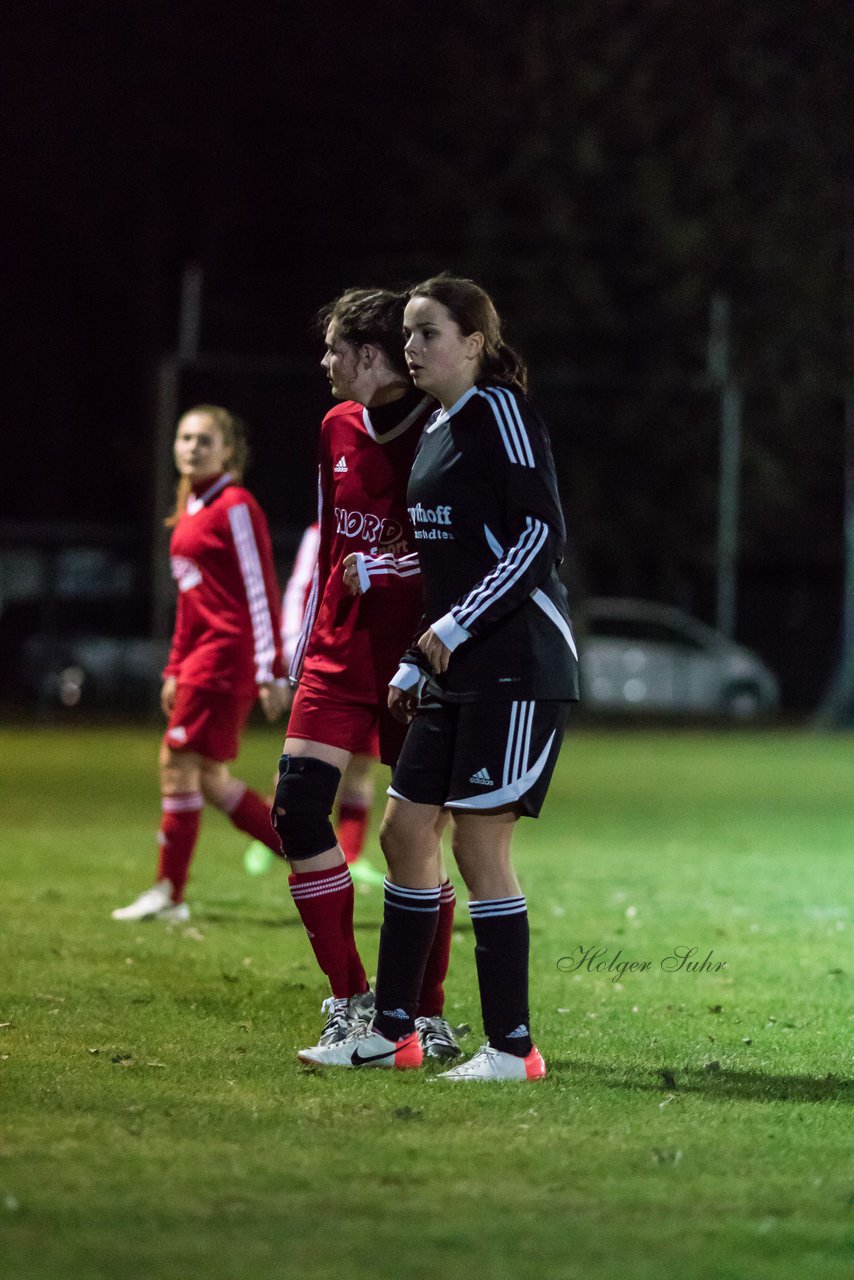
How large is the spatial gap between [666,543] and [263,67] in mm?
10780

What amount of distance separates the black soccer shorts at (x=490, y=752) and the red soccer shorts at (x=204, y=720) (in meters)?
3.53

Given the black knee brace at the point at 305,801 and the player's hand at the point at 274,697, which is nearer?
the black knee brace at the point at 305,801

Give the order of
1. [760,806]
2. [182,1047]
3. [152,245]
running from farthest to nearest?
[152,245] < [760,806] < [182,1047]

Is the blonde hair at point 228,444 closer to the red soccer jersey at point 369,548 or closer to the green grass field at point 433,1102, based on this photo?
the green grass field at point 433,1102

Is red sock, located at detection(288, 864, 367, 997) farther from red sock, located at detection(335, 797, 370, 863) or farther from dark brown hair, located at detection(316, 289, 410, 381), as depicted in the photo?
red sock, located at detection(335, 797, 370, 863)

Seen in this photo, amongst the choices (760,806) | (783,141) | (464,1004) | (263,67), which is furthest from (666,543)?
(464,1004)

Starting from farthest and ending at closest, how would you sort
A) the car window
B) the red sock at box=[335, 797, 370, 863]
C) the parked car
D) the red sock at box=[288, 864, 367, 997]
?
the car window < the parked car < the red sock at box=[335, 797, 370, 863] < the red sock at box=[288, 864, 367, 997]

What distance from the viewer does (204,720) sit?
9.14 m

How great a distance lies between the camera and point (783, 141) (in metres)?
29.9

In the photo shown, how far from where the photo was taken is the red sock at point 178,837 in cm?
923

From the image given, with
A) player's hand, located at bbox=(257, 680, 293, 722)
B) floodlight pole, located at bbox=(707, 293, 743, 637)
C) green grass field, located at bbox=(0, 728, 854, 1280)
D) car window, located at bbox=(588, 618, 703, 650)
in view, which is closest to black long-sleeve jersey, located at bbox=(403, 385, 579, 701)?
green grass field, located at bbox=(0, 728, 854, 1280)

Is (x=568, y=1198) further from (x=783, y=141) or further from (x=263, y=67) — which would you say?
(x=263, y=67)

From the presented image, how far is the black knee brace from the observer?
19.8ft

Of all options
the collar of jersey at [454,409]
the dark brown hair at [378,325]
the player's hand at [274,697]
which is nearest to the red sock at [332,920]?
the collar of jersey at [454,409]
